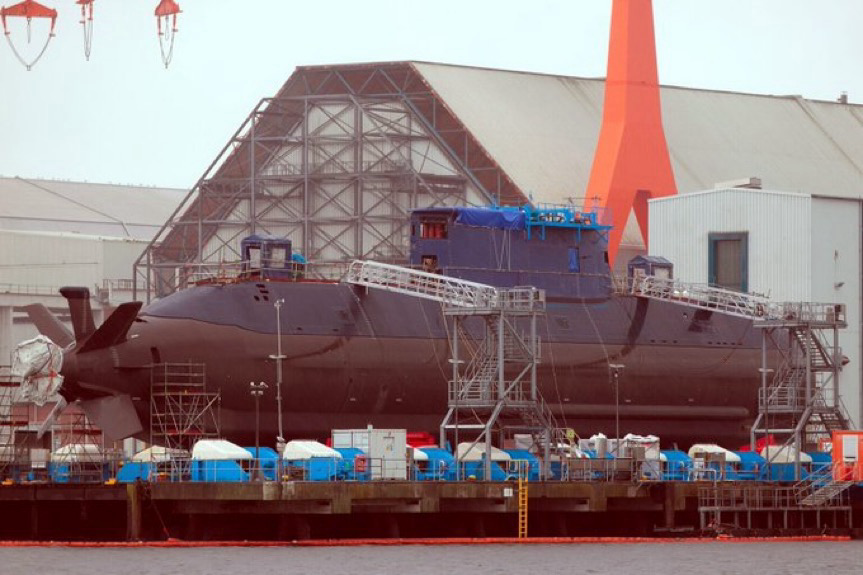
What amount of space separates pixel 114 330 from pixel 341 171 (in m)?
51.0

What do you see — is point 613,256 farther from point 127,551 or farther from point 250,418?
point 127,551

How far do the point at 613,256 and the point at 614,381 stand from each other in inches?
1104

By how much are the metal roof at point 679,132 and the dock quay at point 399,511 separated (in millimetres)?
47250

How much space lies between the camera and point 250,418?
3799 inches

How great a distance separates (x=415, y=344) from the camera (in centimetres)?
10175

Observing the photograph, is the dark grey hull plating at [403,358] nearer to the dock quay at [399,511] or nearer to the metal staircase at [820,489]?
the dock quay at [399,511]

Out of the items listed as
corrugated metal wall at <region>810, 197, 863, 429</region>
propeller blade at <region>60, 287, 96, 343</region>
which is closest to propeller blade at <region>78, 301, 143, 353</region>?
propeller blade at <region>60, 287, 96, 343</region>

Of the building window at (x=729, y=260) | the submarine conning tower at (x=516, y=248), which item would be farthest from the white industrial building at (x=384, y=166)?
the submarine conning tower at (x=516, y=248)

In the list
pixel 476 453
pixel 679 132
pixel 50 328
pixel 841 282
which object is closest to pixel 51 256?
pixel 679 132

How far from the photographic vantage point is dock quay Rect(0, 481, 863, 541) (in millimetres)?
83750

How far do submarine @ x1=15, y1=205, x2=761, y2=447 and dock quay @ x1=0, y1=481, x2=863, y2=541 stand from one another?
16.0 feet

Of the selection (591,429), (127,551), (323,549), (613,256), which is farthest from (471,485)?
(613,256)

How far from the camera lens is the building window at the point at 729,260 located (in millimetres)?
119688

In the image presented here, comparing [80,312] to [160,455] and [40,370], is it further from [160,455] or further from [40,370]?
[160,455]
